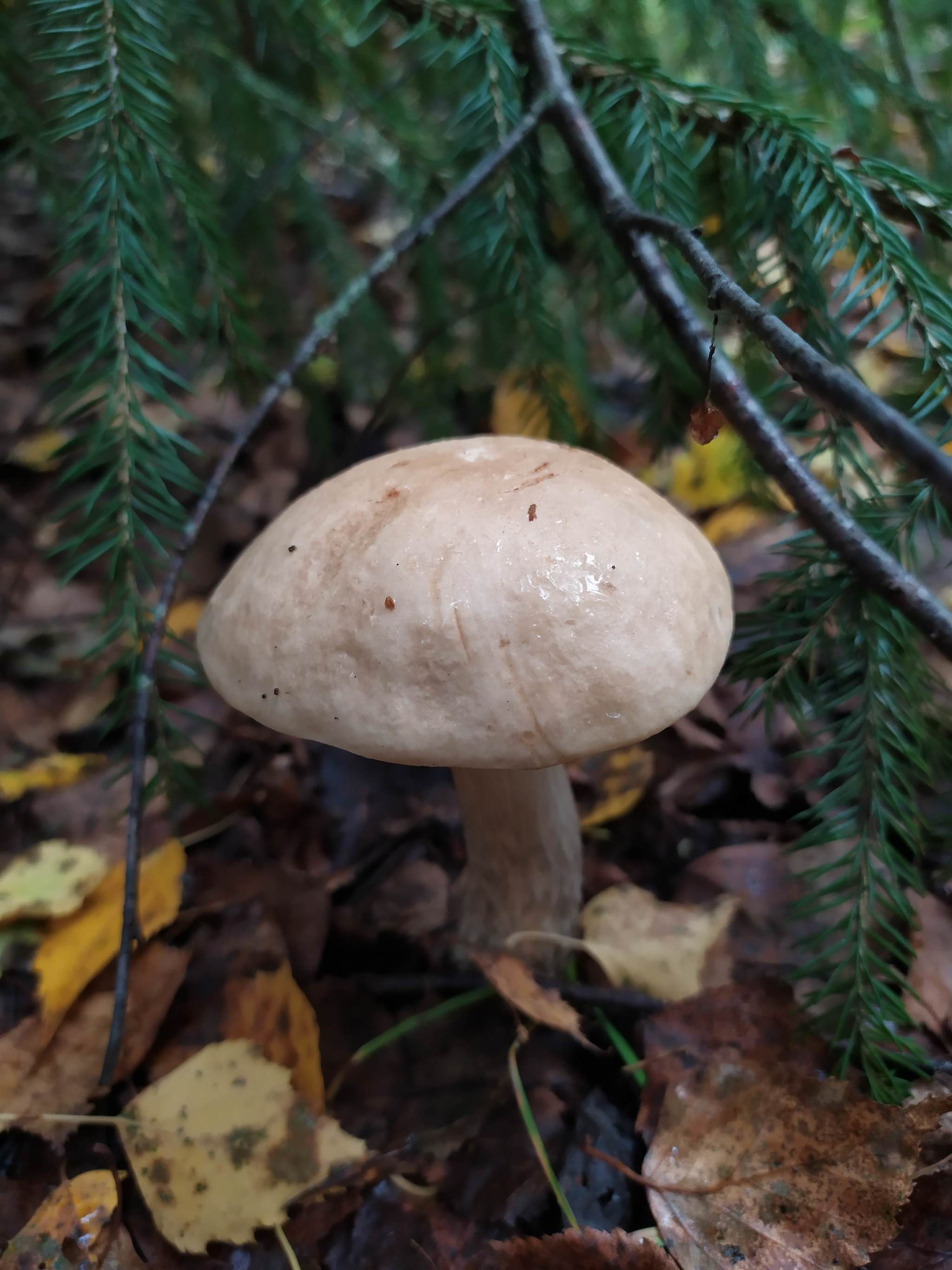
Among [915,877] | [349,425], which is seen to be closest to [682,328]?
[915,877]

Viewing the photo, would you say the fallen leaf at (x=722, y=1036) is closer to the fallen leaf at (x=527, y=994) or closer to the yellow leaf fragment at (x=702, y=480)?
the fallen leaf at (x=527, y=994)

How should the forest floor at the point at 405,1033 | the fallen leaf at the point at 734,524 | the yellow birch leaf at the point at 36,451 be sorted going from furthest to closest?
the yellow birch leaf at the point at 36,451 → the fallen leaf at the point at 734,524 → the forest floor at the point at 405,1033

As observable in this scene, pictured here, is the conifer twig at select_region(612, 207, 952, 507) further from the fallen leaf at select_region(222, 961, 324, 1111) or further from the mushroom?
the fallen leaf at select_region(222, 961, 324, 1111)

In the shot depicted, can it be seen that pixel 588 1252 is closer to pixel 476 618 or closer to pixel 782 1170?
pixel 782 1170

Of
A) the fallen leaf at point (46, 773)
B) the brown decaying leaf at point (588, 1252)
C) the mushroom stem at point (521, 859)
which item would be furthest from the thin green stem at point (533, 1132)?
the fallen leaf at point (46, 773)

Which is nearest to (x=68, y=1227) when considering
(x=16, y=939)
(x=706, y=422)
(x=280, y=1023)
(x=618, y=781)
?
(x=280, y=1023)

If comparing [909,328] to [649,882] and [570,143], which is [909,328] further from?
[649,882]
